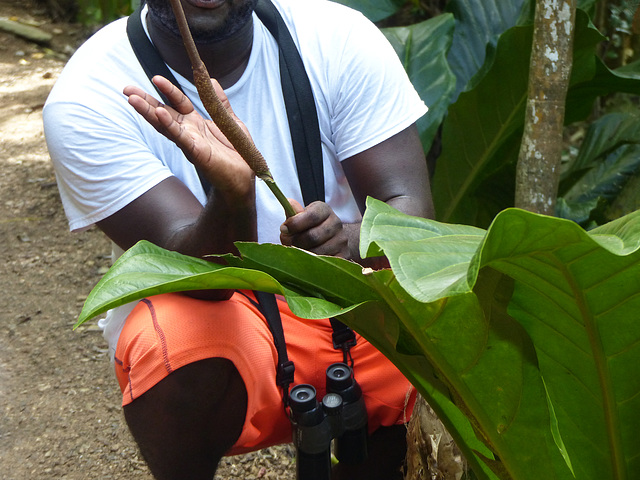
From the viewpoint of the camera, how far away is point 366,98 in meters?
1.60

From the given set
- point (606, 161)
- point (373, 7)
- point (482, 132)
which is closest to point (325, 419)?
point (482, 132)

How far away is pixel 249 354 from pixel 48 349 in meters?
1.29

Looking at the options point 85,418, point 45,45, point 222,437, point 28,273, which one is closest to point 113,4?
point 45,45

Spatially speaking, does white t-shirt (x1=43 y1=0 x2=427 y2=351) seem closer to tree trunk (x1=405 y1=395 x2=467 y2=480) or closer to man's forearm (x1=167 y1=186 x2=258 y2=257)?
man's forearm (x1=167 y1=186 x2=258 y2=257)

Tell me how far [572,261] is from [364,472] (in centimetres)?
97

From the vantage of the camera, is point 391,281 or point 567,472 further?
point 567,472

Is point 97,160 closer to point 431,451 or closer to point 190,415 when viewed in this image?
point 190,415

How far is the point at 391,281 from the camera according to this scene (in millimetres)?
869

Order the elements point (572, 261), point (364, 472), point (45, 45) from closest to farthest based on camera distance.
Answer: point (572, 261)
point (364, 472)
point (45, 45)

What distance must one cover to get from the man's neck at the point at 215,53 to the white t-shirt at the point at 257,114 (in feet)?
0.07

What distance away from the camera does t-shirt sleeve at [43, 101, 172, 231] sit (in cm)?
146

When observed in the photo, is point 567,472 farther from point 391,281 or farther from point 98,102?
point 98,102

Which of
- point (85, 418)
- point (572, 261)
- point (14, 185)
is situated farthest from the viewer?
point (14, 185)

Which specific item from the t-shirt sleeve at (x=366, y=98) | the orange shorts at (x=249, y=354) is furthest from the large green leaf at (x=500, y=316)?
the t-shirt sleeve at (x=366, y=98)
